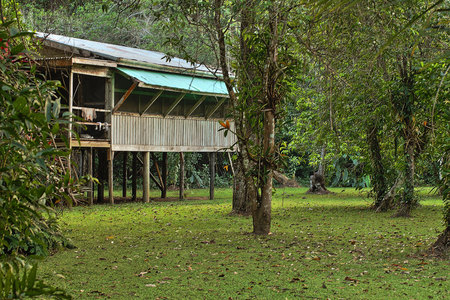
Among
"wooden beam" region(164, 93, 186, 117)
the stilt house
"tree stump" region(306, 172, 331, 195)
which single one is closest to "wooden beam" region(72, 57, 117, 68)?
the stilt house

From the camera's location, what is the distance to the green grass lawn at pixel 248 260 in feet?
19.1

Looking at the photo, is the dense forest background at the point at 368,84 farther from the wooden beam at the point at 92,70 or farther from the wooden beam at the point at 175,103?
the wooden beam at the point at 175,103

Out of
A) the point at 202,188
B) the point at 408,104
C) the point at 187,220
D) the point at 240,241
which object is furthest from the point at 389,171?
the point at 202,188

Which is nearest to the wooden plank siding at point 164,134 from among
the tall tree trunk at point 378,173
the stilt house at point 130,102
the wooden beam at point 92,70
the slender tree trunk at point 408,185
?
the stilt house at point 130,102

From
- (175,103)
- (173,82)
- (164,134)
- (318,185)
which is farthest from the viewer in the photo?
(318,185)

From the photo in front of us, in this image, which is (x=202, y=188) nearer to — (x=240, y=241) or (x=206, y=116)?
(x=206, y=116)

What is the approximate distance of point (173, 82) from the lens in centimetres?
1800

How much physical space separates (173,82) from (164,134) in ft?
6.77

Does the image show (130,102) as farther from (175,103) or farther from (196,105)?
(196,105)

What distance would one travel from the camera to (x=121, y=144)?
57.0 ft

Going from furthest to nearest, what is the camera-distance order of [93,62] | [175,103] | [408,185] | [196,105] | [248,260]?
[196,105] → [175,103] → [93,62] → [408,185] → [248,260]

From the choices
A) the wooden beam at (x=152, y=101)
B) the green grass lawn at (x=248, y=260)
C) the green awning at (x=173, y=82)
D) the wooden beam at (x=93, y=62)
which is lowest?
the green grass lawn at (x=248, y=260)

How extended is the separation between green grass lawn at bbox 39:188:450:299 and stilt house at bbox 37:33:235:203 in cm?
458

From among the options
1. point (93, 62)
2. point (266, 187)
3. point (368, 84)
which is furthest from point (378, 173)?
point (93, 62)
